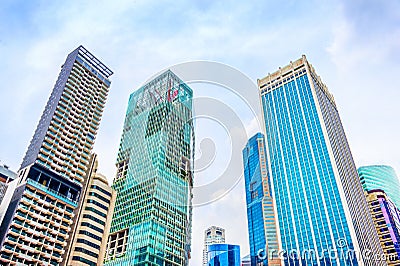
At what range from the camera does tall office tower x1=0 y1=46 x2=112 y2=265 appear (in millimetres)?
61188

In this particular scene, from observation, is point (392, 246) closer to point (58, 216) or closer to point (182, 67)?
point (58, 216)

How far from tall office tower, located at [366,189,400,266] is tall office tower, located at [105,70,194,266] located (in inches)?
2800

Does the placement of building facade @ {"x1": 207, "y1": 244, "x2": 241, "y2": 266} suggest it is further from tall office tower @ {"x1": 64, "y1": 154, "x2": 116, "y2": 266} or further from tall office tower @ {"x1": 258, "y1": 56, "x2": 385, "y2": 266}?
tall office tower @ {"x1": 64, "y1": 154, "x2": 116, "y2": 266}

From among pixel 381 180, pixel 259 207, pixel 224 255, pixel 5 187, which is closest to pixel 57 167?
pixel 5 187

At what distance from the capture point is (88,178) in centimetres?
7956

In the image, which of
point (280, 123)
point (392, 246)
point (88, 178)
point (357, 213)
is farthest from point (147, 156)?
point (392, 246)

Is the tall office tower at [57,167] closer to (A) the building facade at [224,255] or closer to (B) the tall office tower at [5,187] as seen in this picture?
(B) the tall office tower at [5,187]

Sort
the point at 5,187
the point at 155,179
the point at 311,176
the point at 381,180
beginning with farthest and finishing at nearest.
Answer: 1. the point at 381,180
2. the point at 311,176
3. the point at 155,179
4. the point at 5,187

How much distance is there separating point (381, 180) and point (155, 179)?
4495 inches

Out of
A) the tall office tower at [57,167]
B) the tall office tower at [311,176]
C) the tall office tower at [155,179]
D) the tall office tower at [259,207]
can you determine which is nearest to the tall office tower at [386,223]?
the tall office tower at [311,176]

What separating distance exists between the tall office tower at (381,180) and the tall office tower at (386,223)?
1898cm

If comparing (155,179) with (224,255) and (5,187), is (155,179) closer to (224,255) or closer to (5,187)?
(5,187)

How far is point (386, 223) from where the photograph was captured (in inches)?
4646

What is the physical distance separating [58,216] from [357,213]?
282ft
